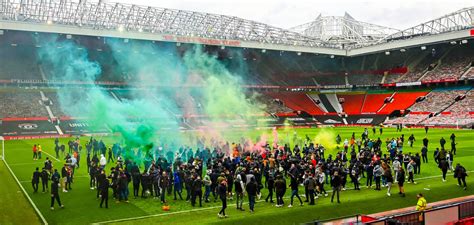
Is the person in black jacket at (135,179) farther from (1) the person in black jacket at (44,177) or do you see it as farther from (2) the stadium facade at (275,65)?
(2) the stadium facade at (275,65)

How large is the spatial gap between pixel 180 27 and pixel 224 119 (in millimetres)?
24853

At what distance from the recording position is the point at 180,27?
60531 millimetres

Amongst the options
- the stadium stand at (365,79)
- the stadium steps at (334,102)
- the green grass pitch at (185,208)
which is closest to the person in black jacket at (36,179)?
the green grass pitch at (185,208)

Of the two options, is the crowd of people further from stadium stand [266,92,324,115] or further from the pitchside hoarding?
stadium stand [266,92,324,115]

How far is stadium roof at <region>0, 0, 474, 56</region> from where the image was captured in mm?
50281

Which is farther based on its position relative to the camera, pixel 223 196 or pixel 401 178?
pixel 401 178

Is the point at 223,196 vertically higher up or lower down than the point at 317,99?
lower down

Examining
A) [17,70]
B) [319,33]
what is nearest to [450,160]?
[17,70]

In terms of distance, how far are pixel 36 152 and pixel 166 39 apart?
32.2 m

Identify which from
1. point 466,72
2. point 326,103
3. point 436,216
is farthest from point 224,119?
point 466,72

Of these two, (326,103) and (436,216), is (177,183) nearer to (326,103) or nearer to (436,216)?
(436,216)

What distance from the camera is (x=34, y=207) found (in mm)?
15305

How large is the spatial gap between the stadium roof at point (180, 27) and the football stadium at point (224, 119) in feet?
0.71

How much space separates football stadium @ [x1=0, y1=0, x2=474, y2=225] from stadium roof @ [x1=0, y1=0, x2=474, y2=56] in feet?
0.71
